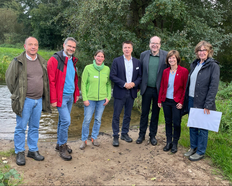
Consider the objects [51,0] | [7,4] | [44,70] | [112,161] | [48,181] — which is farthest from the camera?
[7,4]

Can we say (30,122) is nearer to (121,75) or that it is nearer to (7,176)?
(7,176)

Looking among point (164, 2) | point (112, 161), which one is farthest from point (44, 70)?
point (164, 2)

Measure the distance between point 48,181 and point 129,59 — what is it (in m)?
2.81

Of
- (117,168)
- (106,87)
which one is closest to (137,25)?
(106,87)

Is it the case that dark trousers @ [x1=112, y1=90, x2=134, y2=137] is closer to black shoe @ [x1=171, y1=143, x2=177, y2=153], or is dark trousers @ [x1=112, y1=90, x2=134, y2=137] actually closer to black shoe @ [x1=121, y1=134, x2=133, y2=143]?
black shoe @ [x1=121, y1=134, x2=133, y2=143]

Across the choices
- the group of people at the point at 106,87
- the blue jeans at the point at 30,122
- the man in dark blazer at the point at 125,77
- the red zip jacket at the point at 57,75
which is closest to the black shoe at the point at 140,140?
the group of people at the point at 106,87

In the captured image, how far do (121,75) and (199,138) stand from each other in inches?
78.1

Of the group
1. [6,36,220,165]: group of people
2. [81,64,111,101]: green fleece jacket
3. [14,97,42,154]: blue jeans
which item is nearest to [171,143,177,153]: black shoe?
[6,36,220,165]: group of people

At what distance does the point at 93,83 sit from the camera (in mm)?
4156

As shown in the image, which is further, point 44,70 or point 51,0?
point 51,0

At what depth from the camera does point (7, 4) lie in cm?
3725

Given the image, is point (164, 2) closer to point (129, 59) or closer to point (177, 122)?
point (129, 59)

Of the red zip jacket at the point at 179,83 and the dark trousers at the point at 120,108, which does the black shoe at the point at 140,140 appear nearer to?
the dark trousers at the point at 120,108

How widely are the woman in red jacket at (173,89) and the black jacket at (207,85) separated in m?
0.32
